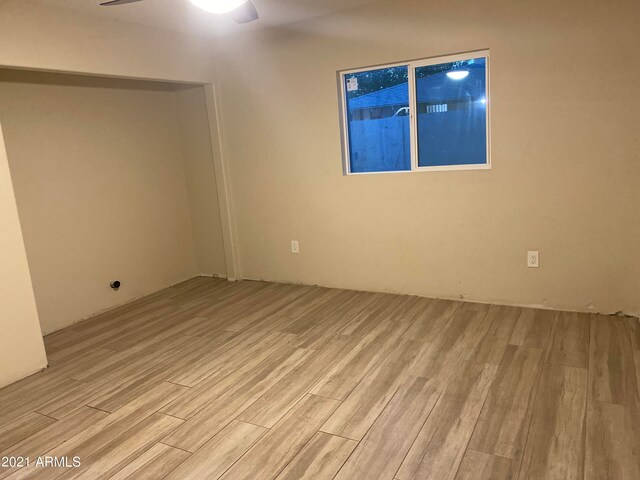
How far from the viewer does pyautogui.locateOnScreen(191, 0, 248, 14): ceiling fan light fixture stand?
2350 millimetres

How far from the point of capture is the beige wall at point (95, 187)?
3.79m

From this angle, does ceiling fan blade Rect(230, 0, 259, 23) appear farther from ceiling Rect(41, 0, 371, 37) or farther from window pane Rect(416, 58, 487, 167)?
window pane Rect(416, 58, 487, 167)

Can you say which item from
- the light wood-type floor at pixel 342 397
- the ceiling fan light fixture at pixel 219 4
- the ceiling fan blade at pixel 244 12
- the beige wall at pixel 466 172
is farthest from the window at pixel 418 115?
the ceiling fan light fixture at pixel 219 4

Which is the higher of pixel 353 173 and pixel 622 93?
pixel 622 93

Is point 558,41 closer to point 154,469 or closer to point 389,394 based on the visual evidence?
point 389,394

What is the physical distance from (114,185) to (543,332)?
151 inches

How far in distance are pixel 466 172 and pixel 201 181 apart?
279 centimetres

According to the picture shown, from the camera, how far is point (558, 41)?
3.29 meters

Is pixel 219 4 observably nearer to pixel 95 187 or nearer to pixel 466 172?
pixel 466 172

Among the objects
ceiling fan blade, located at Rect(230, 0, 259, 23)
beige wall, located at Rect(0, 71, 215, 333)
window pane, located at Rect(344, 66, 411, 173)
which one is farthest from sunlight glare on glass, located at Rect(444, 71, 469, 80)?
beige wall, located at Rect(0, 71, 215, 333)

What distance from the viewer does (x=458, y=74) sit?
374cm

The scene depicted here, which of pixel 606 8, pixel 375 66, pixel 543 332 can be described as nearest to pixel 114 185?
pixel 375 66

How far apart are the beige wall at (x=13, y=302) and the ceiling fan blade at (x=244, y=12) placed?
1645mm

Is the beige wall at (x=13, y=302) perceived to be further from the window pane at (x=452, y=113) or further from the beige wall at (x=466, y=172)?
the window pane at (x=452, y=113)
